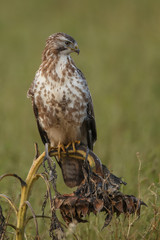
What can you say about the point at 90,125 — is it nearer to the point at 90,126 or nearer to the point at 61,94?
the point at 90,126

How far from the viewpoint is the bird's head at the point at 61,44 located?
358cm

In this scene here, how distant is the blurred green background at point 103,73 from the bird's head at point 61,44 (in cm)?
85

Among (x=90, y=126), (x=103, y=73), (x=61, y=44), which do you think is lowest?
(x=90, y=126)

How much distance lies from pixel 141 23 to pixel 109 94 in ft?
17.2

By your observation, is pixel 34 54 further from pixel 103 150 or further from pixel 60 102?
pixel 60 102

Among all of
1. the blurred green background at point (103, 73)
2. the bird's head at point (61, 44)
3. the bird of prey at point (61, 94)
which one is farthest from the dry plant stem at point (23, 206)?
the bird's head at point (61, 44)

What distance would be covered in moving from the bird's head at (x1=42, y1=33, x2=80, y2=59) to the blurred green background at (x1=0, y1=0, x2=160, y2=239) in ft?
2.79

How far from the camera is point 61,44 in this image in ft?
11.9

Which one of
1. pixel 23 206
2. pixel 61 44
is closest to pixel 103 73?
pixel 61 44

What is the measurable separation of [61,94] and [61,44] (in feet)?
1.12

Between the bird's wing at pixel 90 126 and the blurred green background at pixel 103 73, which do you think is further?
the blurred green background at pixel 103 73

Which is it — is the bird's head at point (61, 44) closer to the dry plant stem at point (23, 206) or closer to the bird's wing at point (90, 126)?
the bird's wing at point (90, 126)

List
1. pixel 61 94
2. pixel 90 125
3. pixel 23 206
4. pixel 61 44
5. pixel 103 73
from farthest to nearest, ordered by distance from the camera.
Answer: pixel 103 73, pixel 90 125, pixel 61 44, pixel 61 94, pixel 23 206

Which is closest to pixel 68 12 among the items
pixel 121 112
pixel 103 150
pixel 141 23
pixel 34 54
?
pixel 141 23
